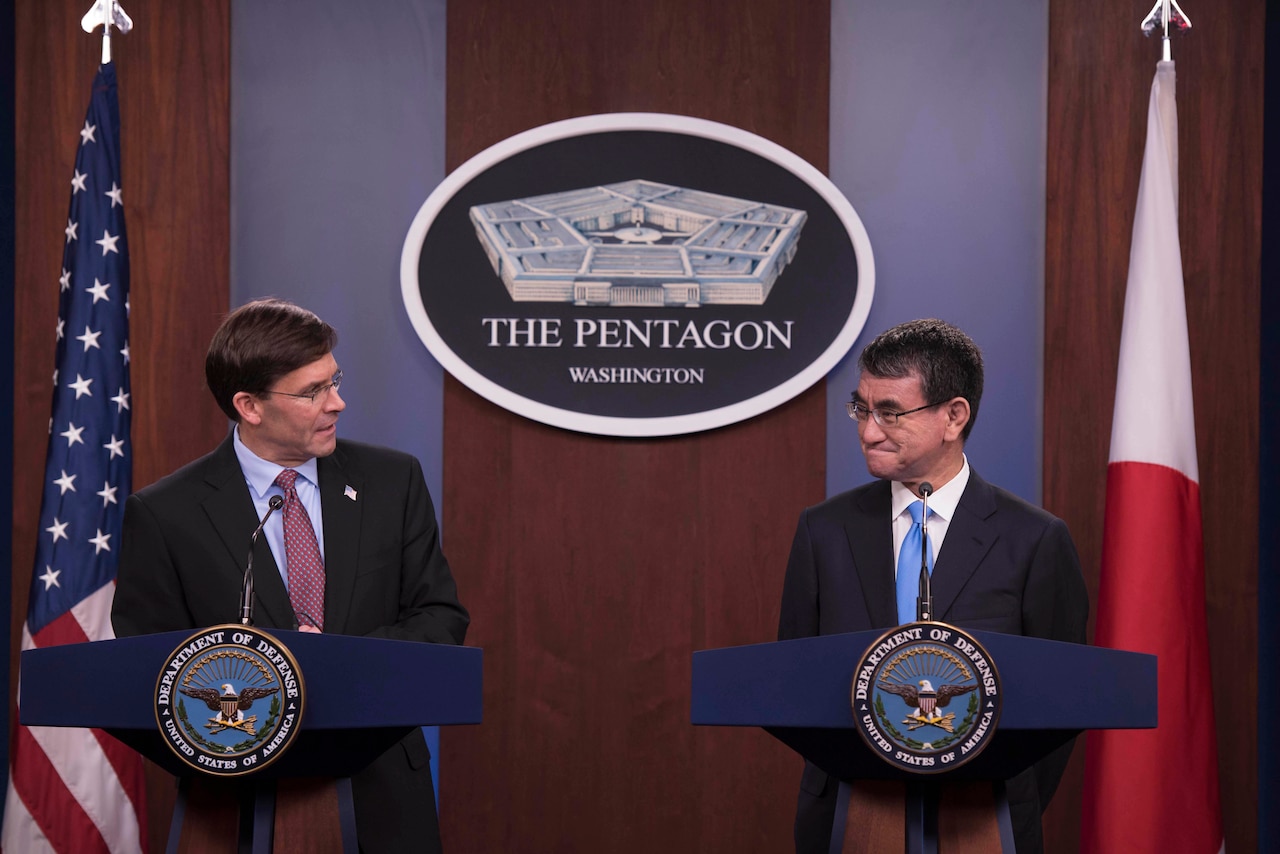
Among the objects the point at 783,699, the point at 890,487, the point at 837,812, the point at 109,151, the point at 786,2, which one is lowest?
the point at 837,812

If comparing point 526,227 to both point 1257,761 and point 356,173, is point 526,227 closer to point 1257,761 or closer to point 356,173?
point 356,173

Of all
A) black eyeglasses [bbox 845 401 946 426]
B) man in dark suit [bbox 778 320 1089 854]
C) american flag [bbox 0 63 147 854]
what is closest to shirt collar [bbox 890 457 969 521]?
man in dark suit [bbox 778 320 1089 854]

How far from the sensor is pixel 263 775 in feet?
5.30

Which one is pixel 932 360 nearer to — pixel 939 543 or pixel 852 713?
pixel 939 543

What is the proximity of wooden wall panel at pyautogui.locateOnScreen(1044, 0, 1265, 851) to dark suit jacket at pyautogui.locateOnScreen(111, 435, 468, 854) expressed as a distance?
1.90 metres

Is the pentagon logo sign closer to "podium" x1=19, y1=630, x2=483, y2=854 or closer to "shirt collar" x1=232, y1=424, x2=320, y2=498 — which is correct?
"shirt collar" x1=232, y1=424, x2=320, y2=498

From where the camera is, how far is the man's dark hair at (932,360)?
6.83 feet

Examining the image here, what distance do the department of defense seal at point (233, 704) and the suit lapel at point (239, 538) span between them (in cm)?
46

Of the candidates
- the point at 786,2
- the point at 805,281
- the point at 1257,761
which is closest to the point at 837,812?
the point at 805,281

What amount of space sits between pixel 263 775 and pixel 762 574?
1898 millimetres

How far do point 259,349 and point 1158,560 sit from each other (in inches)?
85.2

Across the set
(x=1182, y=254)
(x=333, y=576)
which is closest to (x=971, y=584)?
(x=333, y=576)

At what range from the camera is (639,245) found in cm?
329

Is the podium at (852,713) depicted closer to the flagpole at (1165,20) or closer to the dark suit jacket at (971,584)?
the dark suit jacket at (971,584)
